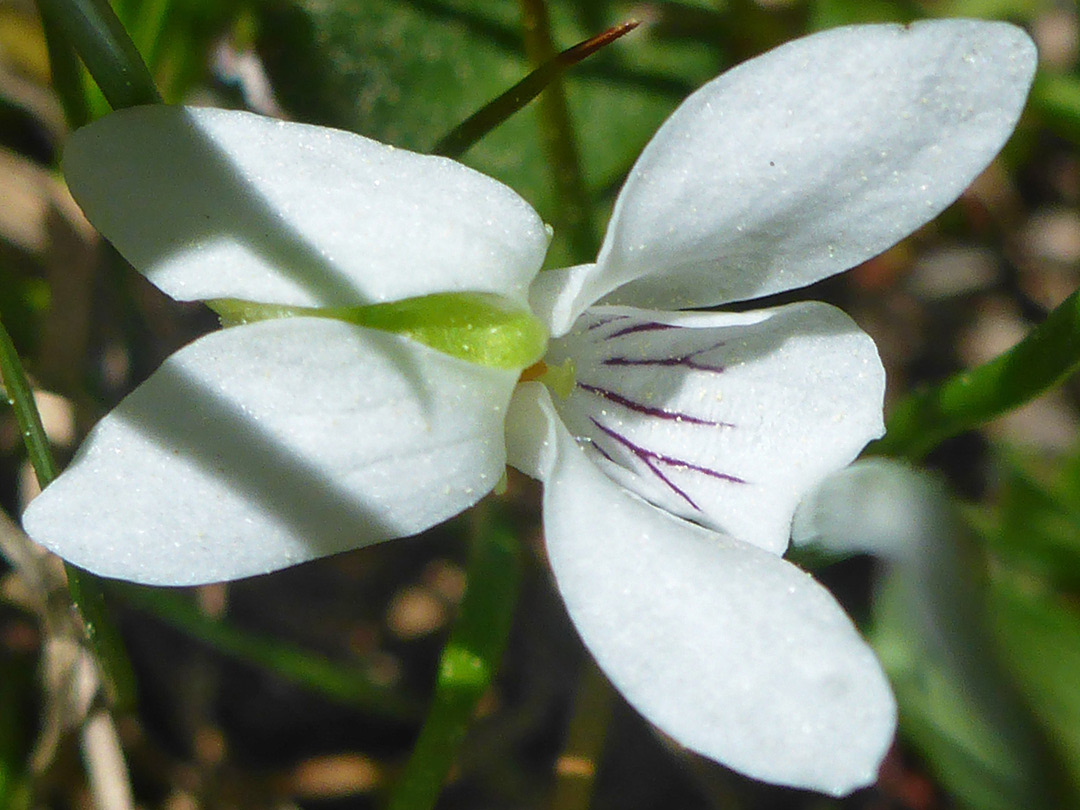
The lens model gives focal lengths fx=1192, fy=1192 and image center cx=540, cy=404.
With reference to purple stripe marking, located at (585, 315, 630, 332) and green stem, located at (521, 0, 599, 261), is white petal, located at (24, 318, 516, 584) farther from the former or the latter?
green stem, located at (521, 0, 599, 261)

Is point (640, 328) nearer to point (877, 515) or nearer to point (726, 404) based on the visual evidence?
point (726, 404)

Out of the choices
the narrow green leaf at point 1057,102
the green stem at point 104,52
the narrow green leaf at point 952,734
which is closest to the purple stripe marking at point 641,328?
the narrow green leaf at point 952,734

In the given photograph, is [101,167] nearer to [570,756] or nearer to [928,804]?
[570,756]

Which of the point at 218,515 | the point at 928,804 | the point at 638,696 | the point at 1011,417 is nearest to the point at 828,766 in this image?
the point at 638,696

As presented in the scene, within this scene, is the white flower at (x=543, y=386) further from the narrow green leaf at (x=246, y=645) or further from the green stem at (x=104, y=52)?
the narrow green leaf at (x=246, y=645)

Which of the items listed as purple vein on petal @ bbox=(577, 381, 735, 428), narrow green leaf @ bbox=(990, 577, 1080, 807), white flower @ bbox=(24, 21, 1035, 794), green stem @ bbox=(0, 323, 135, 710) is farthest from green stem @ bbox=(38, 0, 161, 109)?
narrow green leaf @ bbox=(990, 577, 1080, 807)
